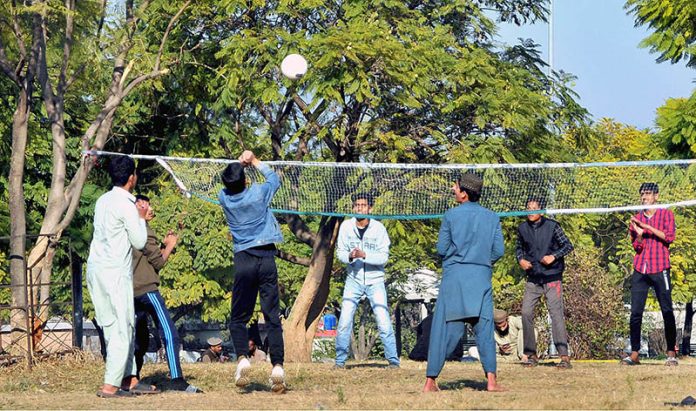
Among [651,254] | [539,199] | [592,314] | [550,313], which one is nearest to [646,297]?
[651,254]

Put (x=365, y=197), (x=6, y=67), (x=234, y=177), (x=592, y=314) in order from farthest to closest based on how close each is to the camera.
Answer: (x=592, y=314) < (x=6, y=67) < (x=365, y=197) < (x=234, y=177)

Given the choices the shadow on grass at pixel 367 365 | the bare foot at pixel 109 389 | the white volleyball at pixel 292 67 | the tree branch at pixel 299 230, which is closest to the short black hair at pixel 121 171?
the bare foot at pixel 109 389

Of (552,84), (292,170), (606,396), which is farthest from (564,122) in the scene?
(606,396)

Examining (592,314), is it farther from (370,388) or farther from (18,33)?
(370,388)

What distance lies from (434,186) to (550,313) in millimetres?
3898

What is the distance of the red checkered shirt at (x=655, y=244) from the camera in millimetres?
13188

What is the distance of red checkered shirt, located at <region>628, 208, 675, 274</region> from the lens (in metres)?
13.2

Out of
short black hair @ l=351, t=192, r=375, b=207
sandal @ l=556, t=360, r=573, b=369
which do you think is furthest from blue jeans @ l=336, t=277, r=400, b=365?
sandal @ l=556, t=360, r=573, b=369

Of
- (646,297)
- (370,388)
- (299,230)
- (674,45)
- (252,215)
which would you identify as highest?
(674,45)

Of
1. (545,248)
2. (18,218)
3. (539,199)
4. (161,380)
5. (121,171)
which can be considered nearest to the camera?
(121,171)

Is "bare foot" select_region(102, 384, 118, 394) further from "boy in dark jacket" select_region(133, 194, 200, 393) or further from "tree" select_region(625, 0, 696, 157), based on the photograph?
"tree" select_region(625, 0, 696, 157)

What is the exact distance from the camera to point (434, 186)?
16453 millimetres

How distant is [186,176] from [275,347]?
5770mm

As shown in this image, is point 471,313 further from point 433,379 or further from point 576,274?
point 576,274
